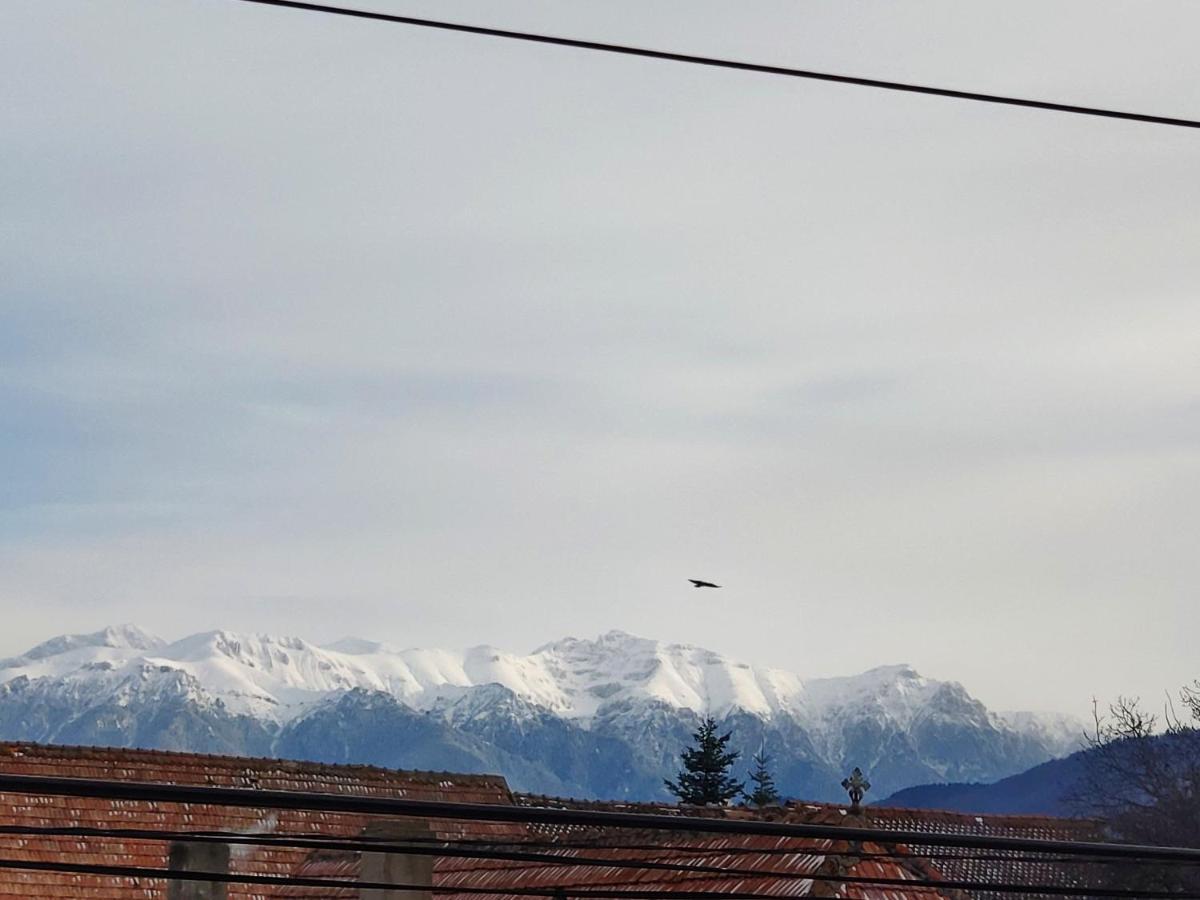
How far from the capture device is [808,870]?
59.8 feet

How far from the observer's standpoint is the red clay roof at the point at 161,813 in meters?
22.8

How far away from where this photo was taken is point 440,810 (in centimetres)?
471

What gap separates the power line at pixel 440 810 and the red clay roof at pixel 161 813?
18.3 m

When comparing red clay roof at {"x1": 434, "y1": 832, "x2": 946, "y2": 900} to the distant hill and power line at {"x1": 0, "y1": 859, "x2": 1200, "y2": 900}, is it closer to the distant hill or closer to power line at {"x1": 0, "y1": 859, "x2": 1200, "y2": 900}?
power line at {"x1": 0, "y1": 859, "x2": 1200, "y2": 900}

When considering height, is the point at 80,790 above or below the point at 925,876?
below

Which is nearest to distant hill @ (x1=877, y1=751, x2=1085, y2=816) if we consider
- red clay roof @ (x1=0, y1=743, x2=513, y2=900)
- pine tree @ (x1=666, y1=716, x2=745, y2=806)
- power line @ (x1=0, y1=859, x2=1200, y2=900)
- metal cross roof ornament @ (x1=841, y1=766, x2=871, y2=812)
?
pine tree @ (x1=666, y1=716, x2=745, y2=806)

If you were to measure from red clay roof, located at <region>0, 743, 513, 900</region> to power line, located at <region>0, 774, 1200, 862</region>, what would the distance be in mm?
18338

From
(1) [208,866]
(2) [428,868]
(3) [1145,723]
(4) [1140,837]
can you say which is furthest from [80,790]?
(3) [1145,723]

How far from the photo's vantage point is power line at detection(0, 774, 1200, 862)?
173 inches

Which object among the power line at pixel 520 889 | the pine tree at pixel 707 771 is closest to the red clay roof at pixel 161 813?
the power line at pixel 520 889

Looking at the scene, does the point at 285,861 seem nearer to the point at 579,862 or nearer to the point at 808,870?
the point at 808,870

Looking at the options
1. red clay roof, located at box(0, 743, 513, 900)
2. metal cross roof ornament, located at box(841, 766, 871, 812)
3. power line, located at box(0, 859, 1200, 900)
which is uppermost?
red clay roof, located at box(0, 743, 513, 900)

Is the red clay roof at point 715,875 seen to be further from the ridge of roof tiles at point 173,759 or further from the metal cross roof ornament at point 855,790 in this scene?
the ridge of roof tiles at point 173,759

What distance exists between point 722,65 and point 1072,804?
41895mm
